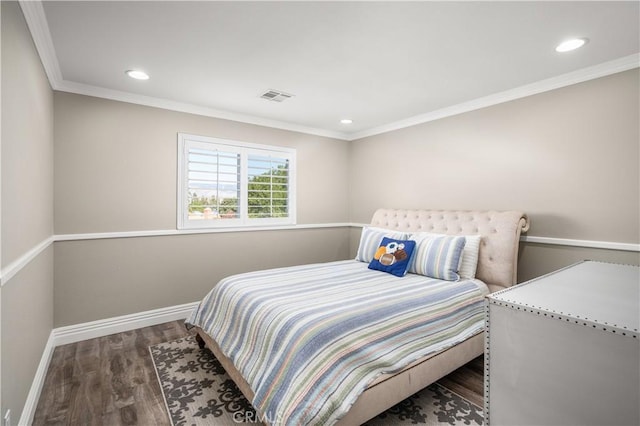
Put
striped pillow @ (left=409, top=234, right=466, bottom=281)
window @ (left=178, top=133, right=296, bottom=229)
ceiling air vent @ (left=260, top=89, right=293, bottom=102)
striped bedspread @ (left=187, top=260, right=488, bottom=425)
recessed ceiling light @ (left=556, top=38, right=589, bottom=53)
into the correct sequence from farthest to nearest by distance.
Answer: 1. window @ (left=178, top=133, right=296, bottom=229)
2. ceiling air vent @ (left=260, top=89, right=293, bottom=102)
3. striped pillow @ (left=409, top=234, right=466, bottom=281)
4. recessed ceiling light @ (left=556, top=38, right=589, bottom=53)
5. striped bedspread @ (left=187, top=260, right=488, bottom=425)


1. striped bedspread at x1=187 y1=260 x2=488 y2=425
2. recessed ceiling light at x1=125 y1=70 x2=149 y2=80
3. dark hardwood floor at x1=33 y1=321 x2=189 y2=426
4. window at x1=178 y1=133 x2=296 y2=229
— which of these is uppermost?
recessed ceiling light at x1=125 y1=70 x2=149 y2=80

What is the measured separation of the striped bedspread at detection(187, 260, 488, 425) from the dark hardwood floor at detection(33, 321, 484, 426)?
36 cm

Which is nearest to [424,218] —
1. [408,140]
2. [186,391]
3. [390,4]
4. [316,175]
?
[408,140]

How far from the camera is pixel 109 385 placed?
219 cm

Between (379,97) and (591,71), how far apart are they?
1.74 m

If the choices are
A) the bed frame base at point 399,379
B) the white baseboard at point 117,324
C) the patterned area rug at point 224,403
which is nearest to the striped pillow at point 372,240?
the bed frame base at point 399,379

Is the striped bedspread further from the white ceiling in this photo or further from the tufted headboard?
the white ceiling

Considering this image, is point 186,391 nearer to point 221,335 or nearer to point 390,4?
point 221,335

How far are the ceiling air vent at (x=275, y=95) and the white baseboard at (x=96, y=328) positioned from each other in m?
2.46

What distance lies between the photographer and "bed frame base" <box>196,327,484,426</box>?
161 cm

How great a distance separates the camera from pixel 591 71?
8.21 ft

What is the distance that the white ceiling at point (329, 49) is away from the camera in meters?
1.79

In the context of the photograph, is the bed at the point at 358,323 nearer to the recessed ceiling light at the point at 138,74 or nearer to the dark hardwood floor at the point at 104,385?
the dark hardwood floor at the point at 104,385

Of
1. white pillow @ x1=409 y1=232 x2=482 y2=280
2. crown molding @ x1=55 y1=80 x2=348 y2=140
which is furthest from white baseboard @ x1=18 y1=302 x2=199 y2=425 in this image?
white pillow @ x1=409 y1=232 x2=482 y2=280
